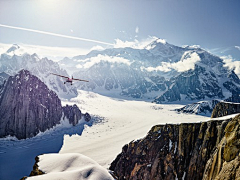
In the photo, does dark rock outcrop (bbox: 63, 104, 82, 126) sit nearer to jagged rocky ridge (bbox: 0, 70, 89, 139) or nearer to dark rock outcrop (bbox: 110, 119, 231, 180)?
jagged rocky ridge (bbox: 0, 70, 89, 139)

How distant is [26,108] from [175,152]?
351 feet

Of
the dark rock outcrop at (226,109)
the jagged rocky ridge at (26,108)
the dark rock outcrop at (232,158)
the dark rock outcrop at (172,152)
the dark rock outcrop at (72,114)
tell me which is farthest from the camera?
the dark rock outcrop at (72,114)

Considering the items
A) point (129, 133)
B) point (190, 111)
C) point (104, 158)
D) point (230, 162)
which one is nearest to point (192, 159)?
point (230, 162)

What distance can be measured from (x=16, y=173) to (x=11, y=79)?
78788 millimetres

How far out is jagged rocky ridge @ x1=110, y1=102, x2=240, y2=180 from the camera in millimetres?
26203

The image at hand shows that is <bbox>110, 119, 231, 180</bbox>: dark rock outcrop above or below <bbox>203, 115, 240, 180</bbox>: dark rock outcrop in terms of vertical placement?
below

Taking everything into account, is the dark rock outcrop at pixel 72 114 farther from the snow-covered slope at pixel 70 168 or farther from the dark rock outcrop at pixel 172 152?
the snow-covered slope at pixel 70 168

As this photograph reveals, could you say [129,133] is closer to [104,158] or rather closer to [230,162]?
[104,158]

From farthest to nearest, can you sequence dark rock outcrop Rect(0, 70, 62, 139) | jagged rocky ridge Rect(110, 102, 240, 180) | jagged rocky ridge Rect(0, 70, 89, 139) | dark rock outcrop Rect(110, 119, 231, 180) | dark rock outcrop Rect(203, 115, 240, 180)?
1. jagged rocky ridge Rect(0, 70, 89, 139)
2. dark rock outcrop Rect(0, 70, 62, 139)
3. dark rock outcrop Rect(110, 119, 231, 180)
4. jagged rocky ridge Rect(110, 102, 240, 180)
5. dark rock outcrop Rect(203, 115, 240, 180)

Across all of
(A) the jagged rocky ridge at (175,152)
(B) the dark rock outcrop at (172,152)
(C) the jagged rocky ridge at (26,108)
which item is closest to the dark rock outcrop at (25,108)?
(C) the jagged rocky ridge at (26,108)

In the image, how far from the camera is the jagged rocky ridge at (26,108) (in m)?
96.2

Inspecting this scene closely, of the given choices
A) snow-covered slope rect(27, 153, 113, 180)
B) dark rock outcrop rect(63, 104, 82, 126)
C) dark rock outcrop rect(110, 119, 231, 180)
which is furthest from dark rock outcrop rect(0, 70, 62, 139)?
snow-covered slope rect(27, 153, 113, 180)

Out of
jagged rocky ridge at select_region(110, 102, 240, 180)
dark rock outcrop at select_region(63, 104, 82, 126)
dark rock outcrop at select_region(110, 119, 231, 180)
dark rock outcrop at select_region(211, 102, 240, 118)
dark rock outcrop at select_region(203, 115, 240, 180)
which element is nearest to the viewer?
dark rock outcrop at select_region(203, 115, 240, 180)

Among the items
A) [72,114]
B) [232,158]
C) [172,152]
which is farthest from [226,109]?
[72,114]
